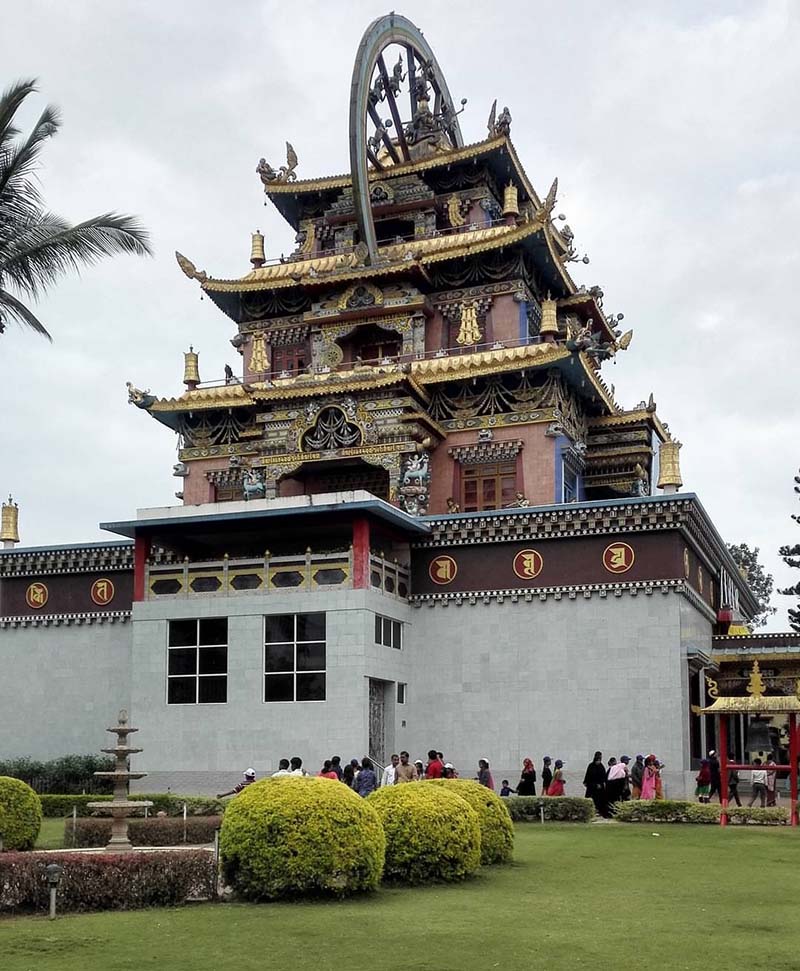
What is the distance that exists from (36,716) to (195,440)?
1019 centimetres

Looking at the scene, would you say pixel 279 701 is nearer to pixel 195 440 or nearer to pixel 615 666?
pixel 615 666

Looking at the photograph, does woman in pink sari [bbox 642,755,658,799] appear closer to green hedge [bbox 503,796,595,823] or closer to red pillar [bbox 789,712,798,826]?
green hedge [bbox 503,796,595,823]

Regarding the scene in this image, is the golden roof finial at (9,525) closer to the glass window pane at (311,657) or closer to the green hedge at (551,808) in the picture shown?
the glass window pane at (311,657)

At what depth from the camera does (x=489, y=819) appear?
17.0m

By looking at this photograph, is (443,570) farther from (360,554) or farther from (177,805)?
(177,805)

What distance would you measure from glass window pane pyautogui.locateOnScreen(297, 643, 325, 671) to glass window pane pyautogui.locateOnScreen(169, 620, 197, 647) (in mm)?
2992

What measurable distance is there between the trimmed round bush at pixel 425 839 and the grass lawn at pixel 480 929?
0.99 feet

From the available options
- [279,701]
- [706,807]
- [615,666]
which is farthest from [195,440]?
[706,807]

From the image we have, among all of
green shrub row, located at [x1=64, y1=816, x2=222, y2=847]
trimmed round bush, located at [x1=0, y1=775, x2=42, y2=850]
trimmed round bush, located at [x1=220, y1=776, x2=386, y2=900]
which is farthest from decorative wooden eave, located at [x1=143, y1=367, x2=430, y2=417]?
trimmed round bush, located at [x1=220, y1=776, x2=386, y2=900]

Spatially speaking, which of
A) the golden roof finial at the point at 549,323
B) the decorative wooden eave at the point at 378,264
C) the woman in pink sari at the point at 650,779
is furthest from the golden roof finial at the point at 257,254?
the woman in pink sari at the point at 650,779

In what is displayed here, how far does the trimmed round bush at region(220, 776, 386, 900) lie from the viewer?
1342cm

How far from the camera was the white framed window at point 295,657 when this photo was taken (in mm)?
29719

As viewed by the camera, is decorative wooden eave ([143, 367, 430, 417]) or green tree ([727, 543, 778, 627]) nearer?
decorative wooden eave ([143, 367, 430, 417])

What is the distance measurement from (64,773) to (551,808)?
1421cm
